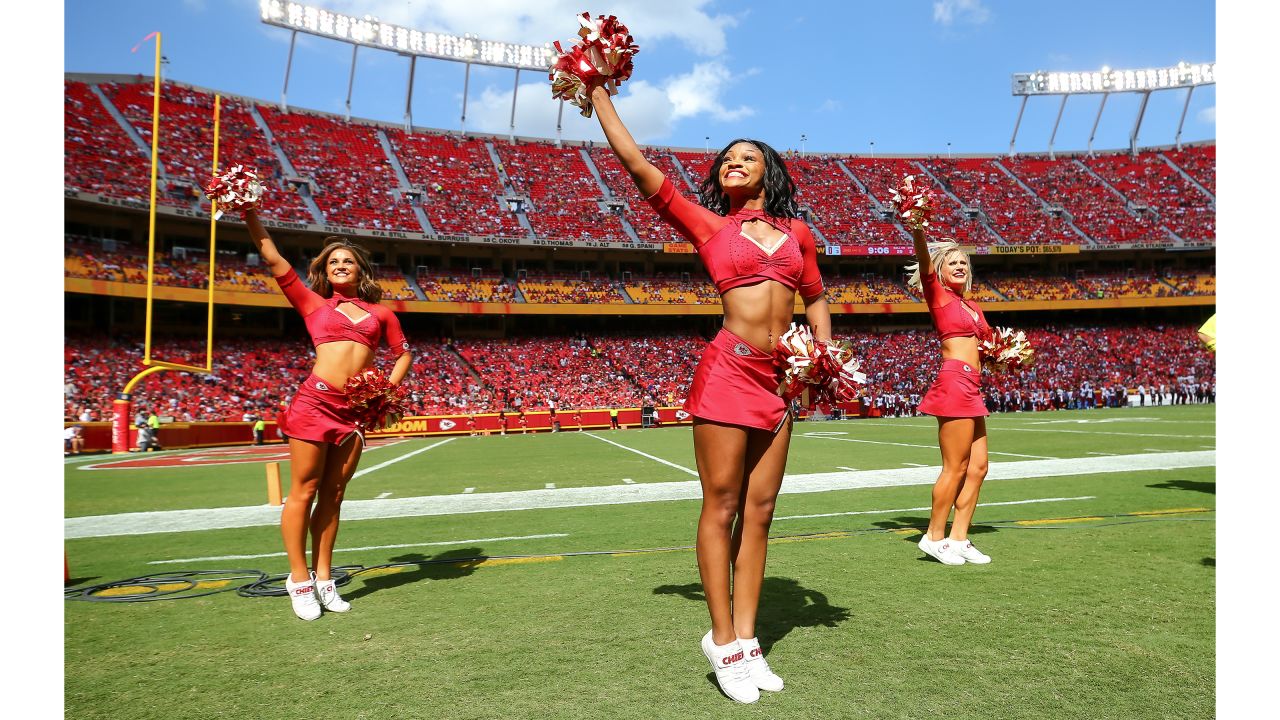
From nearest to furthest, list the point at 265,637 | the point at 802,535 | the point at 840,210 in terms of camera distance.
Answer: the point at 265,637, the point at 802,535, the point at 840,210

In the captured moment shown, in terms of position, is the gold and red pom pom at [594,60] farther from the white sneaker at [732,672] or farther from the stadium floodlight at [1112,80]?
the stadium floodlight at [1112,80]

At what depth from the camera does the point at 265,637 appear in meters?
3.76

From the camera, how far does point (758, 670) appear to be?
9.50ft

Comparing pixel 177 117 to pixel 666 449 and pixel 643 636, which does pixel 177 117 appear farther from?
pixel 643 636

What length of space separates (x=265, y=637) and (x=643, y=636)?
192cm

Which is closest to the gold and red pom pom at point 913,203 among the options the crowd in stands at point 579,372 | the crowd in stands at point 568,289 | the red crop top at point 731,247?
the red crop top at point 731,247

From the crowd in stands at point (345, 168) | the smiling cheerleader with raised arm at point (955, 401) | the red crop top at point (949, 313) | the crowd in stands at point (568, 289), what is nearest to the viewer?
the smiling cheerleader with raised arm at point (955, 401)

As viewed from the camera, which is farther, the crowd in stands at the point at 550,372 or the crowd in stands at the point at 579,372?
the crowd in stands at the point at 550,372

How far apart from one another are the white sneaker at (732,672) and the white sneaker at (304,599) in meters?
2.38

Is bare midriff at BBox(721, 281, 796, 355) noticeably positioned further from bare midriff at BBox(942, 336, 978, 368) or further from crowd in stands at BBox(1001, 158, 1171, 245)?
crowd in stands at BBox(1001, 158, 1171, 245)

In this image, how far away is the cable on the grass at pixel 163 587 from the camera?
4.61 metres

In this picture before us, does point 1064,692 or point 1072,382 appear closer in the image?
point 1064,692

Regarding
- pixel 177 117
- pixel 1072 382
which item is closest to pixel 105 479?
pixel 177 117

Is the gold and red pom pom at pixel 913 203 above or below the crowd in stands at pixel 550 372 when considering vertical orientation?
above
